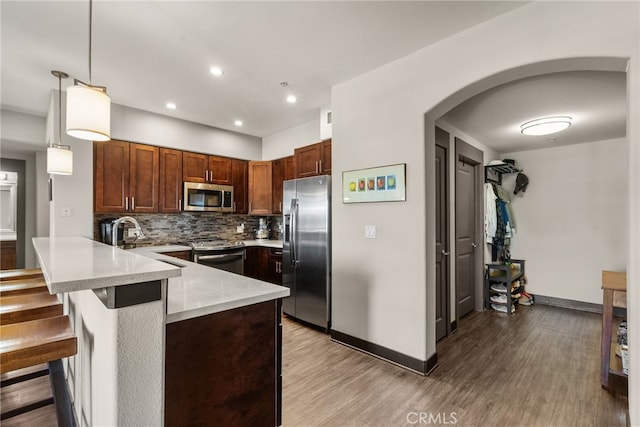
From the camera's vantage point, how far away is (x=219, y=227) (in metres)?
4.85

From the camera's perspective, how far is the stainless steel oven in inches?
154

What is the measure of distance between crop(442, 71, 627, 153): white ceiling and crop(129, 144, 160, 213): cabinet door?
3.72m

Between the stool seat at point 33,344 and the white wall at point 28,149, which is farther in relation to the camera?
the white wall at point 28,149

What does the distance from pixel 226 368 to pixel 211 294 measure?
317mm

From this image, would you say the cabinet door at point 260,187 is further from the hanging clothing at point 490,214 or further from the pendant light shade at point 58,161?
the hanging clothing at point 490,214

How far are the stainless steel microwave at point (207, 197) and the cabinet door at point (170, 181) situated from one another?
0.31 ft

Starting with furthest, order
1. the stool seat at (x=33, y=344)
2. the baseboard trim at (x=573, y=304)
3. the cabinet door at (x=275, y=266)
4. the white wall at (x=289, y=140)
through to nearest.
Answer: the white wall at (x=289, y=140) → the cabinet door at (x=275, y=266) → the baseboard trim at (x=573, y=304) → the stool seat at (x=33, y=344)

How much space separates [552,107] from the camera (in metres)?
3.01

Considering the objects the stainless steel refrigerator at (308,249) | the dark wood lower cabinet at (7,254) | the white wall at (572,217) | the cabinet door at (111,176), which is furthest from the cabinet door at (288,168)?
the dark wood lower cabinet at (7,254)

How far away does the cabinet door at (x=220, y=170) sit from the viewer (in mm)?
4436

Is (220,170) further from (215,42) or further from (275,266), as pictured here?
(215,42)

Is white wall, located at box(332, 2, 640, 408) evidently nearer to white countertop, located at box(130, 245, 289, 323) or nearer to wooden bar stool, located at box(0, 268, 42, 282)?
white countertop, located at box(130, 245, 289, 323)

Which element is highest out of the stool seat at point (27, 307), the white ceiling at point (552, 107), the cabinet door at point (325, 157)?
the white ceiling at point (552, 107)

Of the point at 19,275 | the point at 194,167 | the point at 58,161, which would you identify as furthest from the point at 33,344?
the point at 194,167
